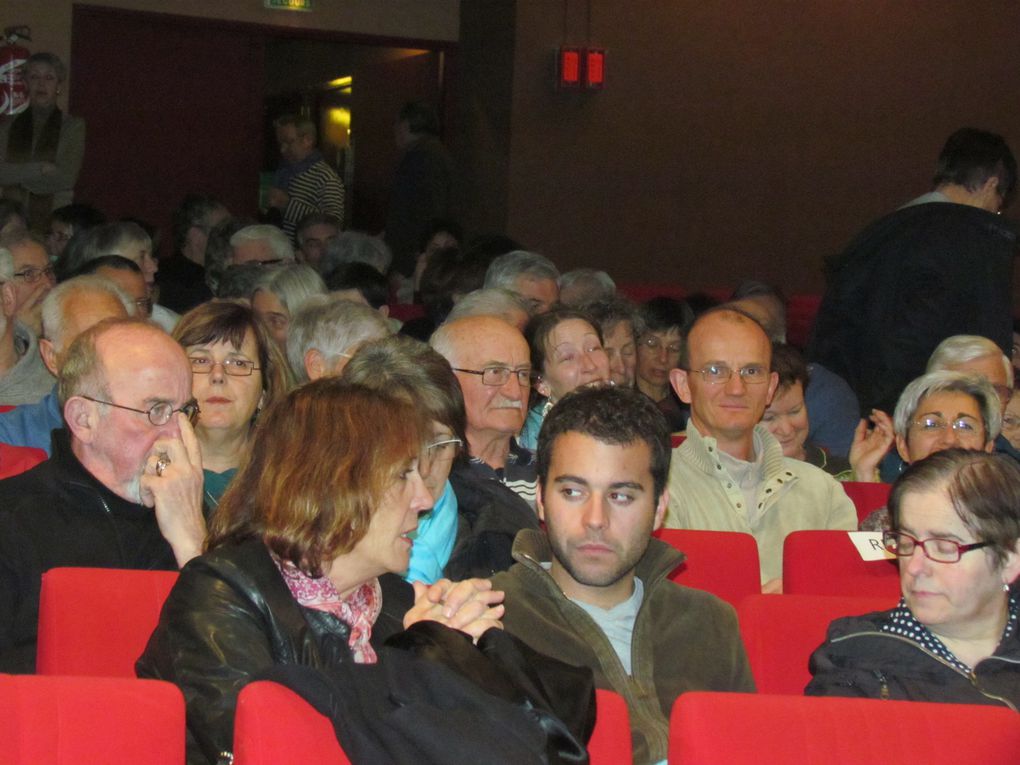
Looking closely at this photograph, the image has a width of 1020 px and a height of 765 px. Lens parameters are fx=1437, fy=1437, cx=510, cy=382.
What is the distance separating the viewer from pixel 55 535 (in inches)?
115

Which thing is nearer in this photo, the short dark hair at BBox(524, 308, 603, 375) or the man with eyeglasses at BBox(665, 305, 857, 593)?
the man with eyeglasses at BBox(665, 305, 857, 593)

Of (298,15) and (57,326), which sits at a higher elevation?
(298,15)

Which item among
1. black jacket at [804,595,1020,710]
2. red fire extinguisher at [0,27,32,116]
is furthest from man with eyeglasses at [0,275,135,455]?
red fire extinguisher at [0,27,32,116]

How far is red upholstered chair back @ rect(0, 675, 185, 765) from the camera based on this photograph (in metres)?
1.95

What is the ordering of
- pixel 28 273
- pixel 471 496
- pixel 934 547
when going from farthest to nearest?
pixel 28 273
pixel 471 496
pixel 934 547

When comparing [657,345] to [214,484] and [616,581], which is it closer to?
[214,484]

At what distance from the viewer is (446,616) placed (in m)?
2.26

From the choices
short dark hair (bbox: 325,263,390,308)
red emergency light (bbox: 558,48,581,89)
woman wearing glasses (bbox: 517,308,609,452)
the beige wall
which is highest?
the beige wall

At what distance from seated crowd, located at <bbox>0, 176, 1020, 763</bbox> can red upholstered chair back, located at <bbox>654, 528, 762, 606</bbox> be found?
123 mm

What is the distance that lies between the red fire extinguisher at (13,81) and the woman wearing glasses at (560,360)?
15.7ft

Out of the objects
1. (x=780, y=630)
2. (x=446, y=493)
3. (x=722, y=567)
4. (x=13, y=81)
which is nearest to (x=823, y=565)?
(x=722, y=567)

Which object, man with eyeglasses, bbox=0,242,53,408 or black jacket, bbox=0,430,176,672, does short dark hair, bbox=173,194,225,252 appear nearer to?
man with eyeglasses, bbox=0,242,53,408

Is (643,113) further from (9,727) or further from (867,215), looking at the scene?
(9,727)

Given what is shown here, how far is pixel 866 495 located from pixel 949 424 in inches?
14.1
